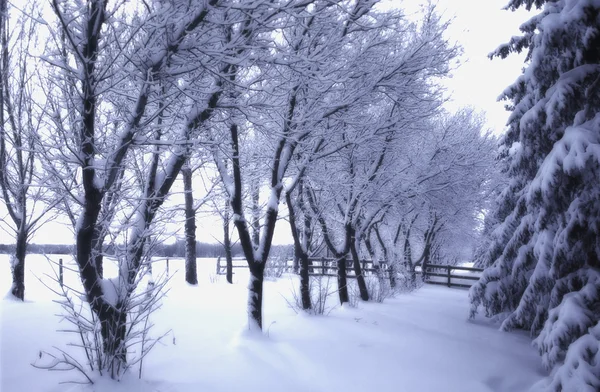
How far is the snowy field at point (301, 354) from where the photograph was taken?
4.67 metres

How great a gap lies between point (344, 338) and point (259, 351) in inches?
69.5

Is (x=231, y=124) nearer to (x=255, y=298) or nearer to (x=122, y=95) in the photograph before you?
(x=122, y=95)

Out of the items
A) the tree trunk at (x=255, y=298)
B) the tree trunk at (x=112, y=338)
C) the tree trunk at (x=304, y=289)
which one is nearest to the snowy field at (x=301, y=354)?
the tree trunk at (x=112, y=338)

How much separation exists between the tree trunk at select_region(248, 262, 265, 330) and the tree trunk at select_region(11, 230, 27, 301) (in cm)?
720

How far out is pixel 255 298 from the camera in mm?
7020

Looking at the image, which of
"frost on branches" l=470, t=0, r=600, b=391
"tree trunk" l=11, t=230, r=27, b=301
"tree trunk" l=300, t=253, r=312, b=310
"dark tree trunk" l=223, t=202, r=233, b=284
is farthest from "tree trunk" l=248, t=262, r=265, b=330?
"dark tree trunk" l=223, t=202, r=233, b=284

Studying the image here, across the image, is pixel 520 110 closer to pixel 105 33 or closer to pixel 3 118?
pixel 105 33

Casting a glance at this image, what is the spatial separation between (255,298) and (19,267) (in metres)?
7.50

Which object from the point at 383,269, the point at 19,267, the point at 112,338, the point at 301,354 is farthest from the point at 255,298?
the point at 383,269

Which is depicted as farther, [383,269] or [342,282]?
[383,269]

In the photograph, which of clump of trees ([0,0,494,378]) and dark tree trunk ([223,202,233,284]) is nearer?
clump of trees ([0,0,494,378])

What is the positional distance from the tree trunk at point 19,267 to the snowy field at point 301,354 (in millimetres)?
1222

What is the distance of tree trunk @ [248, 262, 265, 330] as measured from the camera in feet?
22.6

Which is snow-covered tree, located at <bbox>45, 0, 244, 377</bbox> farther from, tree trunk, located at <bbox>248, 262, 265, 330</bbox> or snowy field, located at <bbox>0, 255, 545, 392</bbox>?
tree trunk, located at <bbox>248, 262, 265, 330</bbox>
